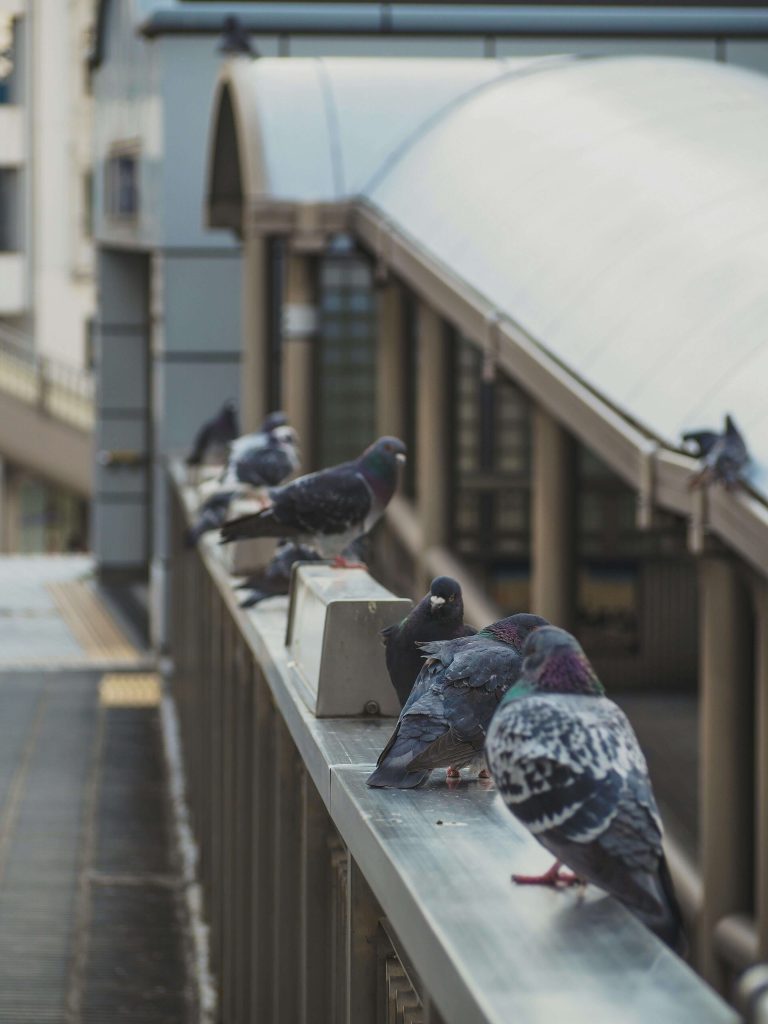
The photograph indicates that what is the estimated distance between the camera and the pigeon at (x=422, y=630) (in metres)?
3.58

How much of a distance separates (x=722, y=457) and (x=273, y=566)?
1563mm

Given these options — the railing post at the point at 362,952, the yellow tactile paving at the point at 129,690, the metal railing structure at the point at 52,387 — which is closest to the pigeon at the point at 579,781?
the railing post at the point at 362,952

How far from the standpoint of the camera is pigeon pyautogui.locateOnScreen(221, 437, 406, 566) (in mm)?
5785

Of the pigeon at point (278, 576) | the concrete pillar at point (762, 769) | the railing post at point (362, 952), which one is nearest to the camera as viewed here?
the railing post at point (362, 952)

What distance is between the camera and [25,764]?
12273mm

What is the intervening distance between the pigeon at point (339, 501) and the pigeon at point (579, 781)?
10.5ft

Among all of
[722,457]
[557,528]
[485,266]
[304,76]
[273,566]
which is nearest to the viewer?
[273,566]

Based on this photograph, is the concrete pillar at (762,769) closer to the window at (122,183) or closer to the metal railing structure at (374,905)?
the metal railing structure at (374,905)

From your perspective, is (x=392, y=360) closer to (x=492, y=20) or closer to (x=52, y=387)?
(x=492, y=20)

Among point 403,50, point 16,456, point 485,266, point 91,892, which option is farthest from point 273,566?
point 16,456

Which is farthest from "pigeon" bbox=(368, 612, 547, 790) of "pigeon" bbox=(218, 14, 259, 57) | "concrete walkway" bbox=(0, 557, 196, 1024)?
"pigeon" bbox=(218, 14, 259, 57)

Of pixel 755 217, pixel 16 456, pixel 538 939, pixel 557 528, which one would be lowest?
pixel 16 456

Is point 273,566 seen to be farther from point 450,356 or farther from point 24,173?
point 24,173

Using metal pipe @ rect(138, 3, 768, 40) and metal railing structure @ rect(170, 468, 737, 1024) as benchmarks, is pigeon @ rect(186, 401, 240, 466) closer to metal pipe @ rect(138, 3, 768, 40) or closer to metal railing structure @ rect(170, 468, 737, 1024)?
metal pipe @ rect(138, 3, 768, 40)
